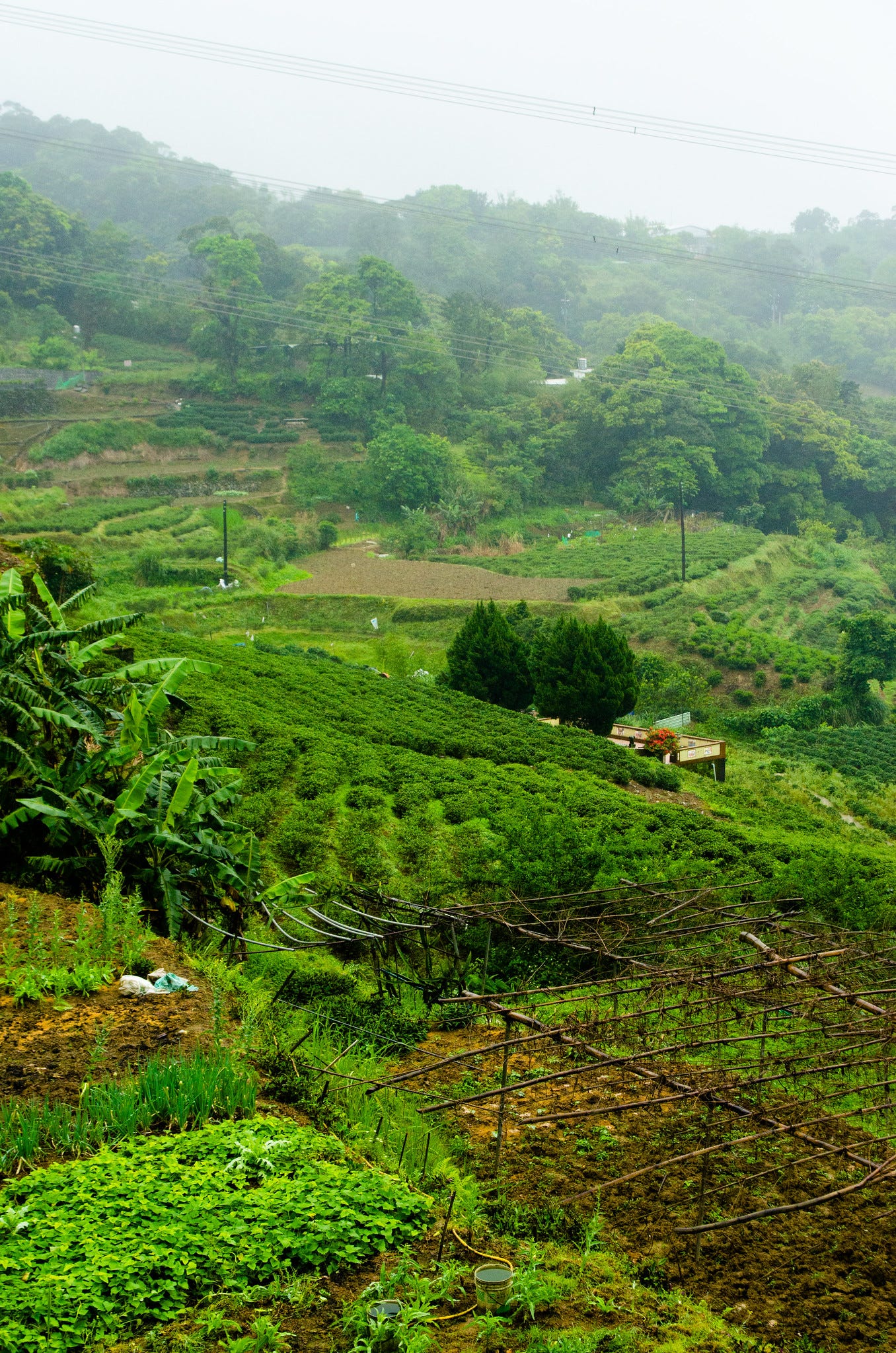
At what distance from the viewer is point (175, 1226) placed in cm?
386

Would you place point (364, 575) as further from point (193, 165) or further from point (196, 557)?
point (193, 165)

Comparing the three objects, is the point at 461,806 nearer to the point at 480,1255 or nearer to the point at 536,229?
the point at 480,1255

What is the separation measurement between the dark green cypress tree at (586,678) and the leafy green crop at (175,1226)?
20.3 m

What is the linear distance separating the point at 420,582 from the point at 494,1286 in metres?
39.7

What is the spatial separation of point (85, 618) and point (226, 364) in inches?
1985

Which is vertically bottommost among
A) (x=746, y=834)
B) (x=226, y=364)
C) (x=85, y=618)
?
(x=746, y=834)

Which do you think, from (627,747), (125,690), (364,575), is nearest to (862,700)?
(627,747)

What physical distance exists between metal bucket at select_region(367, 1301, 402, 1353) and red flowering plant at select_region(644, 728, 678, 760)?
68.5 ft

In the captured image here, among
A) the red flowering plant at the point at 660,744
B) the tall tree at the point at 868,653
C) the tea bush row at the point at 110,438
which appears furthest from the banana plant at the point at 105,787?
the tea bush row at the point at 110,438

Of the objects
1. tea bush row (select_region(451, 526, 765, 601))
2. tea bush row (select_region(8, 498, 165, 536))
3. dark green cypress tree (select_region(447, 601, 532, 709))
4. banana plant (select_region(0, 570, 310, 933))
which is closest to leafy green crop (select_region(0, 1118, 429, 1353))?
banana plant (select_region(0, 570, 310, 933))

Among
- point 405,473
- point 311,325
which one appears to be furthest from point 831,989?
point 311,325

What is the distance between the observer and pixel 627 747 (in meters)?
24.7

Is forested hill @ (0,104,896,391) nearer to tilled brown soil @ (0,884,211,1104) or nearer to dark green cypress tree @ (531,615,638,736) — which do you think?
dark green cypress tree @ (531,615,638,736)

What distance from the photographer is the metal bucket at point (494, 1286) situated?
3.84m
